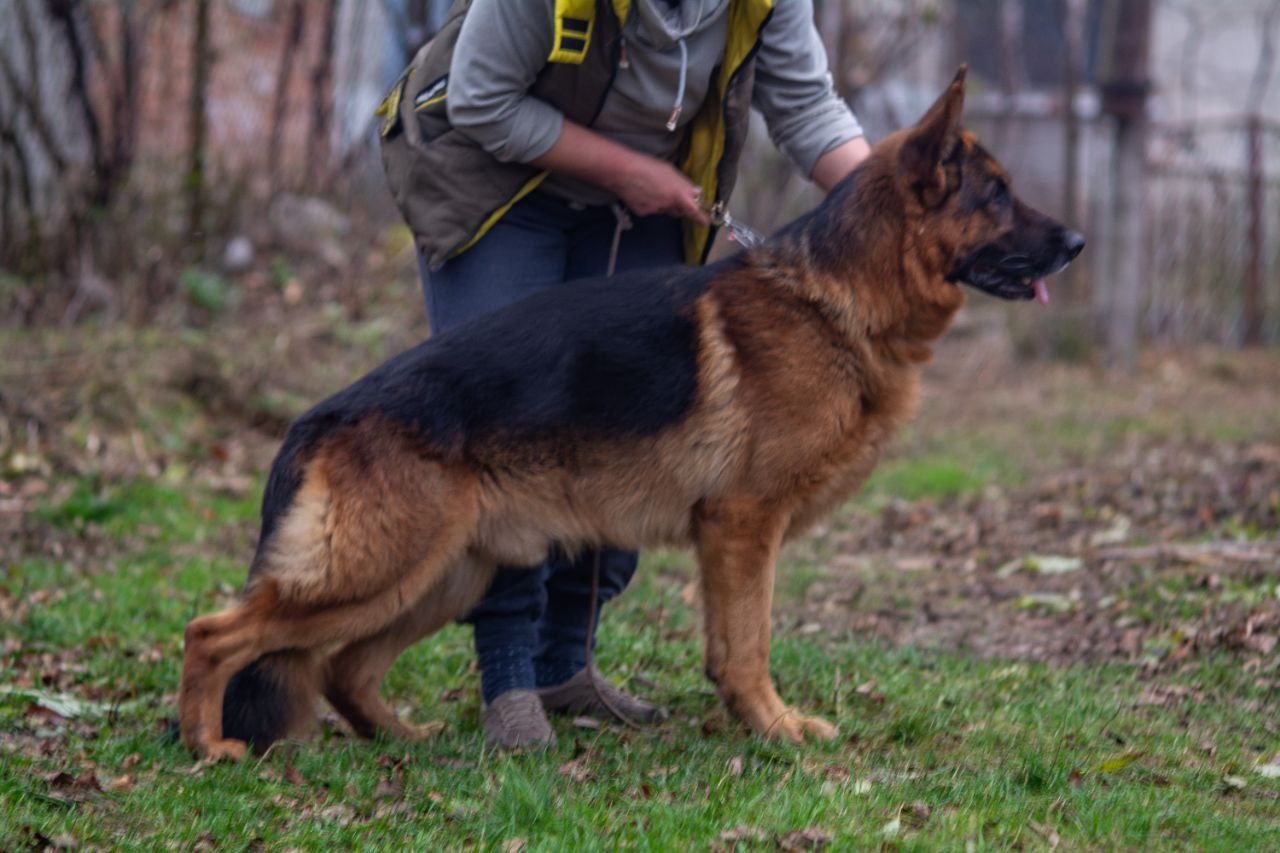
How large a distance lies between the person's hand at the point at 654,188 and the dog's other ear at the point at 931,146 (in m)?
0.63

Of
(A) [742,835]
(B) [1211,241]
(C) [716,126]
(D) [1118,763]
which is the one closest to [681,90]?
(C) [716,126]

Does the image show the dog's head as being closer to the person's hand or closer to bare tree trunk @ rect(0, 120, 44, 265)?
the person's hand

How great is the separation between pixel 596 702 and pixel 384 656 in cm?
67

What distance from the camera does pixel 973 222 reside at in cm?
386

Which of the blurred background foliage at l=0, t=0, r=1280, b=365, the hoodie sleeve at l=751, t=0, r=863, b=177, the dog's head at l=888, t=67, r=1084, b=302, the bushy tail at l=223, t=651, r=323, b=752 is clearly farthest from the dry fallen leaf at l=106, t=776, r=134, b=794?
the blurred background foliage at l=0, t=0, r=1280, b=365

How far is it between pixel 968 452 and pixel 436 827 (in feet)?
19.6

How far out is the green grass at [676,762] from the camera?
3.03 metres

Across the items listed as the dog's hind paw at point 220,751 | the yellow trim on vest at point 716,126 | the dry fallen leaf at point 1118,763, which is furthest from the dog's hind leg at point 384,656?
the dry fallen leaf at point 1118,763

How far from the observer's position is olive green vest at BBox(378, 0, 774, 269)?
3.85 metres

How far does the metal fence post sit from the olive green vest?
1048 cm

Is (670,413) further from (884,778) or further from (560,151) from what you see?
(884,778)

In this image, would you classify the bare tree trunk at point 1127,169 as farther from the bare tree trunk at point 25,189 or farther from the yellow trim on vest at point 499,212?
the yellow trim on vest at point 499,212

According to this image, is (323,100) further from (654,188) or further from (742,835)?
(742,835)

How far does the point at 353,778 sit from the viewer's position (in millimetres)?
3504
